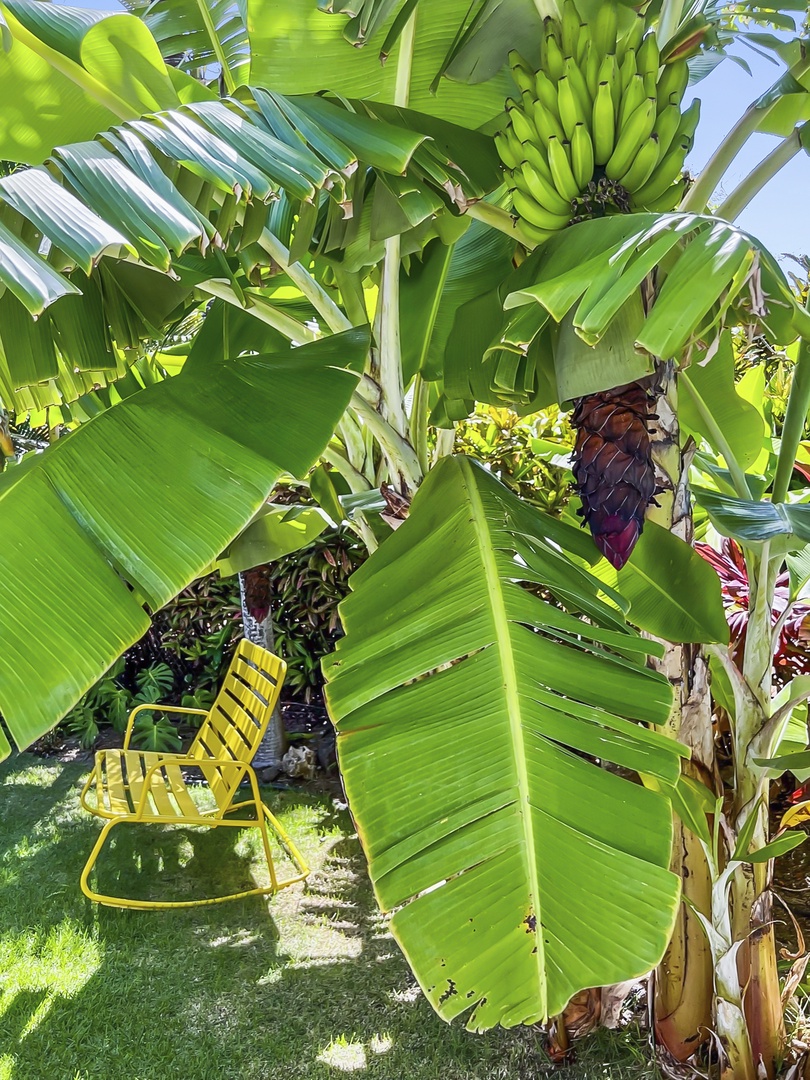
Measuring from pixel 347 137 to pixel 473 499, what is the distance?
545 mm

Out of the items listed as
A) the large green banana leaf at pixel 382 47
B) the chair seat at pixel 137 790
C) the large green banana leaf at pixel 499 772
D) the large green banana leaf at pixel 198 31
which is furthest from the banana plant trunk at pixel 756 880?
the chair seat at pixel 137 790

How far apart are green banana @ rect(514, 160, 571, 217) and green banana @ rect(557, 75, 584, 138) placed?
8 centimetres

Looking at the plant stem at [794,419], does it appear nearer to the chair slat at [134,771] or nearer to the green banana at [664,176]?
the green banana at [664,176]

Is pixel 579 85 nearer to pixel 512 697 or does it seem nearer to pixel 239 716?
pixel 512 697

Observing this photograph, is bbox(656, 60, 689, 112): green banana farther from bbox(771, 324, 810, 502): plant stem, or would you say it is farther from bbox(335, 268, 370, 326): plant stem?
bbox(335, 268, 370, 326): plant stem

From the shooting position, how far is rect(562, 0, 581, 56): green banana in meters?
1.17

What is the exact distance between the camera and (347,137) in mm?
975

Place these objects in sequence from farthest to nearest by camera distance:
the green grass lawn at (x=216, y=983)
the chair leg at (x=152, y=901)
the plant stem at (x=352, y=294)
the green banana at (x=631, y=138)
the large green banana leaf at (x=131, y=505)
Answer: the chair leg at (x=152, y=901)
the green grass lawn at (x=216, y=983)
the plant stem at (x=352, y=294)
the green banana at (x=631, y=138)
the large green banana leaf at (x=131, y=505)

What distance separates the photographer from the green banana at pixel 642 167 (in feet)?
3.68

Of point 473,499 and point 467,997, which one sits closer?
point 467,997

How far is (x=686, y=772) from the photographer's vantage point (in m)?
1.38

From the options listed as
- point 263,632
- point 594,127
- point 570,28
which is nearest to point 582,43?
point 570,28

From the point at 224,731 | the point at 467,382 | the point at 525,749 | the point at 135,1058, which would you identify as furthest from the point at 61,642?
the point at 224,731

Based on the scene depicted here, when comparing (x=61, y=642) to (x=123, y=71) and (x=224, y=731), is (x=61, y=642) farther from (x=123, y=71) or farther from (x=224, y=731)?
(x=224, y=731)
